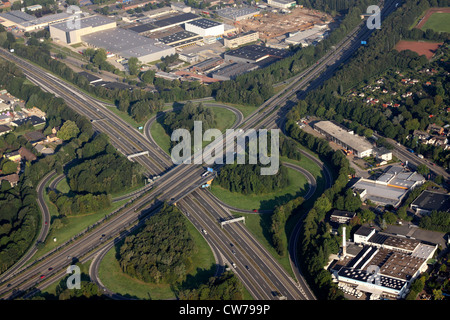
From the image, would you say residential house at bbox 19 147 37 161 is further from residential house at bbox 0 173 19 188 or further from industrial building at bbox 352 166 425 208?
industrial building at bbox 352 166 425 208

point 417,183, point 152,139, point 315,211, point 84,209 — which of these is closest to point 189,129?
point 152,139

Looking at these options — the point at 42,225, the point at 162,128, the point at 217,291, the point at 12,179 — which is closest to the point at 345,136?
the point at 162,128

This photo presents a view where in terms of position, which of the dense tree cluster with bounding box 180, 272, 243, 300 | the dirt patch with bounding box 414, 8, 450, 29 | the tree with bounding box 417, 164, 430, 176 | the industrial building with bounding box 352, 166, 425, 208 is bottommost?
the dense tree cluster with bounding box 180, 272, 243, 300

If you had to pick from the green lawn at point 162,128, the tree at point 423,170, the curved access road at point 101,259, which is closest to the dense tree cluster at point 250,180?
the curved access road at point 101,259

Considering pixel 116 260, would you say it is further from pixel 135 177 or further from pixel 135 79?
pixel 135 79

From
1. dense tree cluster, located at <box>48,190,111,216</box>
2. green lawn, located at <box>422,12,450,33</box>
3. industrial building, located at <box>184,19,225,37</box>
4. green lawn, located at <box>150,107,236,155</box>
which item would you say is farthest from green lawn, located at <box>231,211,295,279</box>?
green lawn, located at <box>422,12,450,33</box>

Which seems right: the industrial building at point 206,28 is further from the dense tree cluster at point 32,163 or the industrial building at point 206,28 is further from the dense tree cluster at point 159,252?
the dense tree cluster at point 159,252
